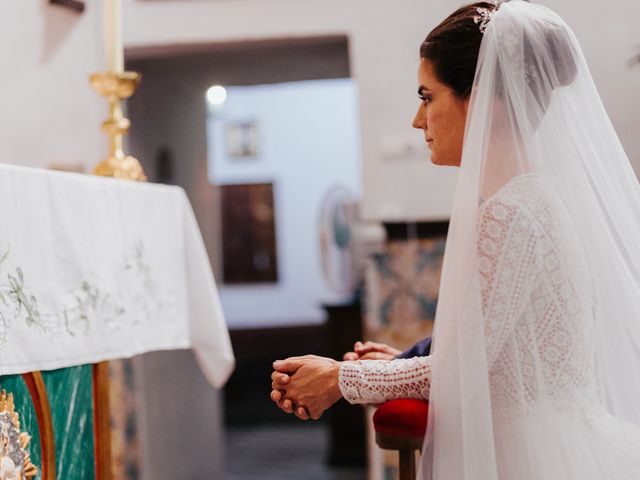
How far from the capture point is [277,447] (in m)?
8.12

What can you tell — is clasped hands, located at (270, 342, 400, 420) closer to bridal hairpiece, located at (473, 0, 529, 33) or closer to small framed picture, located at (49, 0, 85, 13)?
bridal hairpiece, located at (473, 0, 529, 33)

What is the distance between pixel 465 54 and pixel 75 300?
1.19 meters

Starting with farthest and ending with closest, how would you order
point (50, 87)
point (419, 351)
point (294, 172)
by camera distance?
1. point (294, 172)
2. point (50, 87)
3. point (419, 351)

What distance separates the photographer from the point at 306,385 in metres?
2.00

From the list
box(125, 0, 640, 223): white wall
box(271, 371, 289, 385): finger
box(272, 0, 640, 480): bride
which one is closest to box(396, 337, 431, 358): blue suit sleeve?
box(272, 0, 640, 480): bride

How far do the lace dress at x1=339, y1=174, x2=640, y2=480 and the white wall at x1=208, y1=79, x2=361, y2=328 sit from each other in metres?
10.2

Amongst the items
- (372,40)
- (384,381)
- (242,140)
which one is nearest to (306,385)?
(384,381)

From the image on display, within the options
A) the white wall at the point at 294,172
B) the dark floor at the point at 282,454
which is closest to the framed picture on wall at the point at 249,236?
the white wall at the point at 294,172

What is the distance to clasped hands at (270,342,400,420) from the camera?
1991 millimetres

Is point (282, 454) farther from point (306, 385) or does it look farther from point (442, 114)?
point (442, 114)

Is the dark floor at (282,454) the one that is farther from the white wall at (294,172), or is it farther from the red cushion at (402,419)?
the red cushion at (402,419)

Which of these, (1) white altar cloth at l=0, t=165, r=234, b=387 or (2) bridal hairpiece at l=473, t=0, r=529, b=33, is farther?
(1) white altar cloth at l=0, t=165, r=234, b=387

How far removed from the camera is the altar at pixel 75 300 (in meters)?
2.10

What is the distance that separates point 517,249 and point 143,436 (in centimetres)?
398
